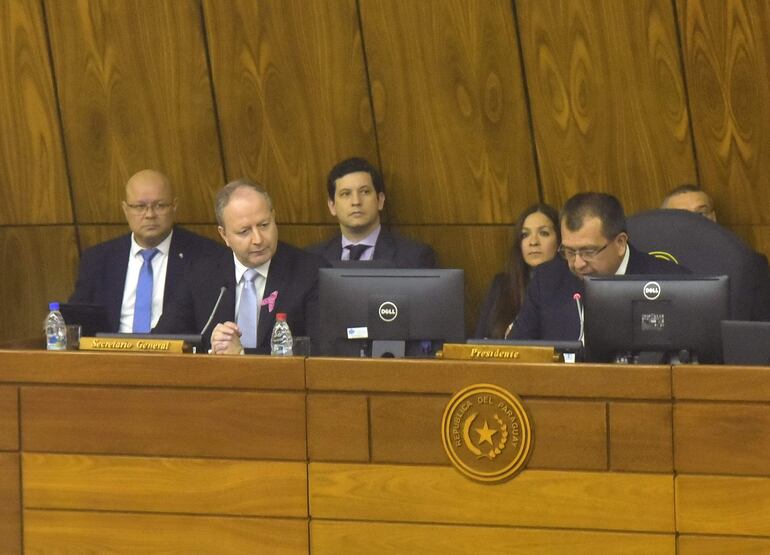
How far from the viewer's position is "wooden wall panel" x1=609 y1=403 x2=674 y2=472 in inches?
164

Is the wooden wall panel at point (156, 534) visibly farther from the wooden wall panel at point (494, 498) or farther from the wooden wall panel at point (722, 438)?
the wooden wall panel at point (722, 438)

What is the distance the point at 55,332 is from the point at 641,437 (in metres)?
1.94

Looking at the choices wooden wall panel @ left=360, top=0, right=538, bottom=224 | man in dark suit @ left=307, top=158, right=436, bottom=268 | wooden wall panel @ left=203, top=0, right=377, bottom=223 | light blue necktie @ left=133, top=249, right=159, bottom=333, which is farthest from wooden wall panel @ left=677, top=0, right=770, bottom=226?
light blue necktie @ left=133, top=249, right=159, bottom=333

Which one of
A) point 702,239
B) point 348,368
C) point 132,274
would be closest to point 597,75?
point 702,239

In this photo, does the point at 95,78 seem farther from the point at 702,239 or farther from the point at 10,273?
the point at 702,239

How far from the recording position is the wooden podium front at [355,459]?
13.6ft

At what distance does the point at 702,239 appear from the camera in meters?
5.57

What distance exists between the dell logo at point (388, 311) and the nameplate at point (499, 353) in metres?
0.24

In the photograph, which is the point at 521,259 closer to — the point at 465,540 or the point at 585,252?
the point at 585,252

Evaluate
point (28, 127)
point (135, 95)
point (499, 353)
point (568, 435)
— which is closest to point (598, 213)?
point (499, 353)

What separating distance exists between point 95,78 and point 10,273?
1.16 metres

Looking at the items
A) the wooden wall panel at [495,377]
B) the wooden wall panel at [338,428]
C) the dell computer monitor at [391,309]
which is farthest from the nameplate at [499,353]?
the wooden wall panel at [338,428]

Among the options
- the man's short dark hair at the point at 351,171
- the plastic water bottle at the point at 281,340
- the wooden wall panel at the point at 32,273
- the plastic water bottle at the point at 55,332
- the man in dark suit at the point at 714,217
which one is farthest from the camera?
the wooden wall panel at the point at 32,273

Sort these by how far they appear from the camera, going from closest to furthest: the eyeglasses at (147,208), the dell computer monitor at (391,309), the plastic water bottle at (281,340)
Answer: the dell computer monitor at (391,309)
the plastic water bottle at (281,340)
the eyeglasses at (147,208)
